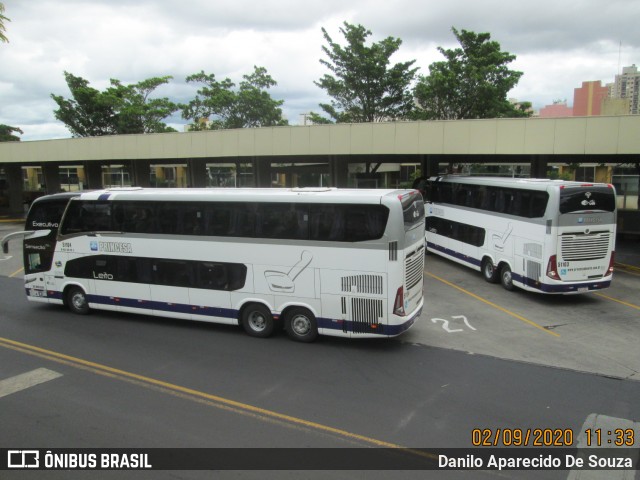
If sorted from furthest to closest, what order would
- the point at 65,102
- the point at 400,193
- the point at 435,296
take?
the point at 65,102, the point at 435,296, the point at 400,193

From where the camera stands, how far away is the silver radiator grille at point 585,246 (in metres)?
14.0

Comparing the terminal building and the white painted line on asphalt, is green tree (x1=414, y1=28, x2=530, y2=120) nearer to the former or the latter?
the terminal building

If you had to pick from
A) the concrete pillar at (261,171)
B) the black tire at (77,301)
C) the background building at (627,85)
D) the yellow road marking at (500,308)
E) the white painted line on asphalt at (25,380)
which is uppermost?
the background building at (627,85)

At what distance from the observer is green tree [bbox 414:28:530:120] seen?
35594mm

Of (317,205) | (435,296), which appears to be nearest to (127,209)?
(317,205)

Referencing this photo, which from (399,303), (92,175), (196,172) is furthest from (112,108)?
(399,303)

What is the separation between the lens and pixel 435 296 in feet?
50.9

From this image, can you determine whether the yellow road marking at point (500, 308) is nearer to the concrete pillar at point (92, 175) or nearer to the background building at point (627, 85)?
the concrete pillar at point (92, 175)

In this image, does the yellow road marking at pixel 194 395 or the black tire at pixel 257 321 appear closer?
the yellow road marking at pixel 194 395

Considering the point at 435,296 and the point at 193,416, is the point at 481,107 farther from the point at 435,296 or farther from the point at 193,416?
the point at 193,416

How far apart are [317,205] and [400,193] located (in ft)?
6.07

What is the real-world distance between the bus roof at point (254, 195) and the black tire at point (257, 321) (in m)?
2.60

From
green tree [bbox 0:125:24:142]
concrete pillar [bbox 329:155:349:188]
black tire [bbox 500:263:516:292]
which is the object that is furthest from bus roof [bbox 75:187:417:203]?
green tree [bbox 0:125:24:142]

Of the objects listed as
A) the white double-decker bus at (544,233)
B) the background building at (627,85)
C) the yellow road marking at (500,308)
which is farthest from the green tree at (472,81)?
the background building at (627,85)
